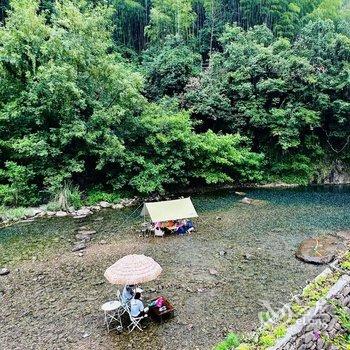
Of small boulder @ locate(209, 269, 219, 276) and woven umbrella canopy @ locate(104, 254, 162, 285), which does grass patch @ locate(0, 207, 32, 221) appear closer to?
woven umbrella canopy @ locate(104, 254, 162, 285)

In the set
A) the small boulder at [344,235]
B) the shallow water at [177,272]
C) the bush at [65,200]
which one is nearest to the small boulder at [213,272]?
the shallow water at [177,272]

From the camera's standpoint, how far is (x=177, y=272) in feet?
39.5

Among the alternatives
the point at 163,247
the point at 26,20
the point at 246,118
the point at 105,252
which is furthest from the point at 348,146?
the point at 26,20

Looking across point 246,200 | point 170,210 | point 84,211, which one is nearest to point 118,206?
point 84,211

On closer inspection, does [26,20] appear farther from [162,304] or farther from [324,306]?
[324,306]

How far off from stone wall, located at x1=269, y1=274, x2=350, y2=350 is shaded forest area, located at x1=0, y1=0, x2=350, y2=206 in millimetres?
13673

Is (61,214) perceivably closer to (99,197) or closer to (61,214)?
(61,214)

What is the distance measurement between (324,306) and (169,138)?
15.3 metres

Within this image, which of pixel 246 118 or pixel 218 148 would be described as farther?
pixel 246 118

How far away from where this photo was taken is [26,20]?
723 inches

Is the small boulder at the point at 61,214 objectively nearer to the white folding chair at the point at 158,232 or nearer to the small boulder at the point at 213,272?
the white folding chair at the point at 158,232

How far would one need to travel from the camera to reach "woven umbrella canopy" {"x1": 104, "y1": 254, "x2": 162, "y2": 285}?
29.5ft

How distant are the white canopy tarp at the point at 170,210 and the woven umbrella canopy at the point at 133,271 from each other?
5.93 m

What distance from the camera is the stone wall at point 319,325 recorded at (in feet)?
23.0
